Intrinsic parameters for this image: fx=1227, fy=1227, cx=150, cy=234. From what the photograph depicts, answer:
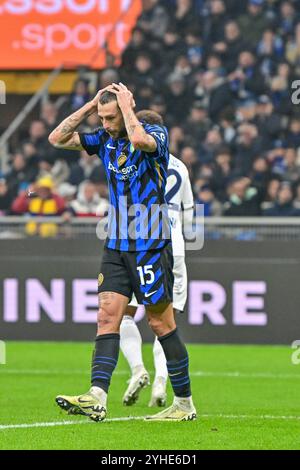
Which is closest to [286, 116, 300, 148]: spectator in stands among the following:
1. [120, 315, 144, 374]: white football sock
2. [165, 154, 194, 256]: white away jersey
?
[165, 154, 194, 256]: white away jersey

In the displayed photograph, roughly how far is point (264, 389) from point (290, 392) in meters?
0.40

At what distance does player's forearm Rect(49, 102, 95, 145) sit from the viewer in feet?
28.2

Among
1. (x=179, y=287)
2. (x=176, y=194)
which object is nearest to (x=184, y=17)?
(x=176, y=194)

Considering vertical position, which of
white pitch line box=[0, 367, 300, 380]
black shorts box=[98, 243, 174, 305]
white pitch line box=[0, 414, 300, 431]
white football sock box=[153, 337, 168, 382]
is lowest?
white pitch line box=[0, 367, 300, 380]

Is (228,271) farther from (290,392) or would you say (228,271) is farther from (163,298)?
(163,298)

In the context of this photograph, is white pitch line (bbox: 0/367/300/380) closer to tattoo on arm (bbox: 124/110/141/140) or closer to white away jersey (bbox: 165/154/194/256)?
white away jersey (bbox: 165/154/194/256)

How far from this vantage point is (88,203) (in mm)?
17188

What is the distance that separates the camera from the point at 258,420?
29.2 ft

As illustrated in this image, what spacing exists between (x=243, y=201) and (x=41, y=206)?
2.85 m

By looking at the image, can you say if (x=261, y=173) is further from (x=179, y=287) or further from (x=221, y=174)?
(x=179, y=287)

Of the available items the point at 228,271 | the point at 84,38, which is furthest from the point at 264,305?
the point at 84,38

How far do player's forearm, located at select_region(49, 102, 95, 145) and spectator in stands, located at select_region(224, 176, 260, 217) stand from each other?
8199mm

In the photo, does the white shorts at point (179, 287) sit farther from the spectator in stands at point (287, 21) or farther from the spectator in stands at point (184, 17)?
the spectator in stands at point (184, 17)

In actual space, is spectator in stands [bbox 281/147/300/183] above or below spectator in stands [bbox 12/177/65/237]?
above
